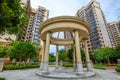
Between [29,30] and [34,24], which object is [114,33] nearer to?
[34,24]

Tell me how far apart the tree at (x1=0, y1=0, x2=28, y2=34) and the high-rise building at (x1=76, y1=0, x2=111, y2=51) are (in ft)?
220

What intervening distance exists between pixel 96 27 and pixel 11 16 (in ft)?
242

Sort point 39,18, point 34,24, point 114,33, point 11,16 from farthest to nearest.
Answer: point 114,33, point 39,18, point 34,24, point 11,16

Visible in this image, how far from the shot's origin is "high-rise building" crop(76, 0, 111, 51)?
223ft

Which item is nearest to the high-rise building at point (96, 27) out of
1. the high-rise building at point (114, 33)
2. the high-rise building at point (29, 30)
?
the high-rise building at point (114, 33)

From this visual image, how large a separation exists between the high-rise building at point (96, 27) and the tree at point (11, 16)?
220 feet

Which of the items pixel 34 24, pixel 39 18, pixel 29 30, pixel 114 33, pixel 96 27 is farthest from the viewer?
pixel 114 33

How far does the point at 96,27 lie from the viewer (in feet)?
236

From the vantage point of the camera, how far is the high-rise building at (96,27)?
68.1 metres

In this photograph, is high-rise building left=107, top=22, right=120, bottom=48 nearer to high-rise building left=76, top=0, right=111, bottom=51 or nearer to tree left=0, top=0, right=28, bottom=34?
high-rise building left=76, top=0, right=111, bottom=51

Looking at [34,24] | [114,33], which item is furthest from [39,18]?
[114,33]

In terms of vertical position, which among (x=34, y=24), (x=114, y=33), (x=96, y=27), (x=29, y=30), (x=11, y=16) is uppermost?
(x=34, y=24)

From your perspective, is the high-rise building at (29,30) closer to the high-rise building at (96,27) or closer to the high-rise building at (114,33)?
the high-rise building at (96,27)

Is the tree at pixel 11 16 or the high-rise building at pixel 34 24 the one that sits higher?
the high-rise building at pixel 34 24
